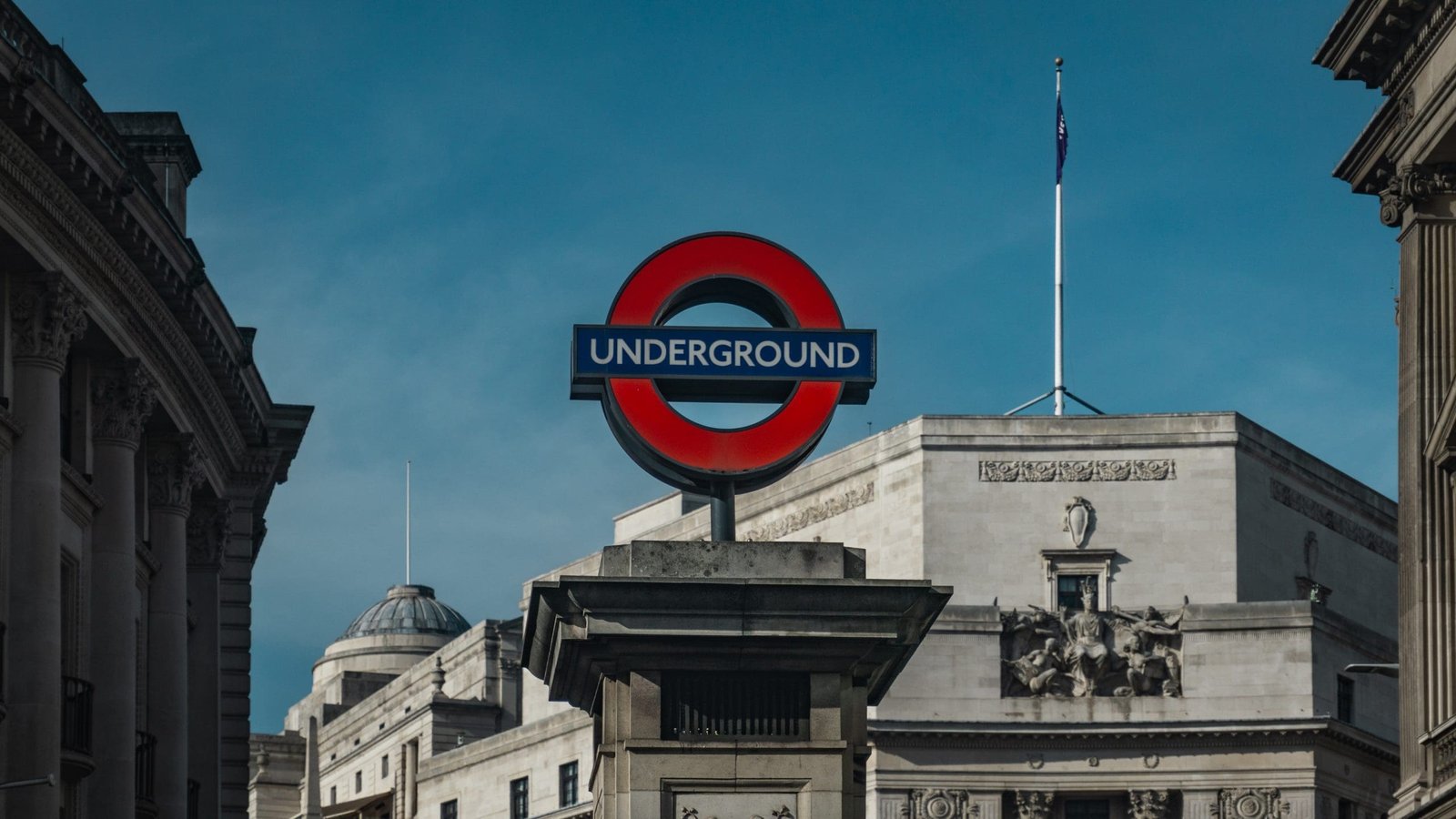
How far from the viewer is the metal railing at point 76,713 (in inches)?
2221

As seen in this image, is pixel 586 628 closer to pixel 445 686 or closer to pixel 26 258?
pixel 26 258

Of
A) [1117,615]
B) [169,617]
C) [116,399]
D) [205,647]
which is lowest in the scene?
[205,647]

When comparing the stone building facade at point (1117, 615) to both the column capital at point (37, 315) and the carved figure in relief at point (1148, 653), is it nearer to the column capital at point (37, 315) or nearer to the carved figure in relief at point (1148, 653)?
the carved figure in relief at point (1148, 653)

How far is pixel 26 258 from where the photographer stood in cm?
5378

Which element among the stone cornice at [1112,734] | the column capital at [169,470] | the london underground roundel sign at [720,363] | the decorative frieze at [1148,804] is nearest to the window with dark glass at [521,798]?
the stone cornice at [1112,734]

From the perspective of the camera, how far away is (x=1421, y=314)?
49.7 metres

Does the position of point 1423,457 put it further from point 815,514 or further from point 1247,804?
point 815,514

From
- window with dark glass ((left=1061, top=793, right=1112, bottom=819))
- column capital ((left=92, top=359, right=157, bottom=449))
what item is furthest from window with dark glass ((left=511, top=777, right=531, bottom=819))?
column capital ((left=92, top=359, right=157, bottom=449))

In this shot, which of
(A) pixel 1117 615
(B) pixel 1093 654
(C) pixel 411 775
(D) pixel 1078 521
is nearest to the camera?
(B) pixel 1093 654

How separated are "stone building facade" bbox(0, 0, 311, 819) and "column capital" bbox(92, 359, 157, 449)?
0.04 metres

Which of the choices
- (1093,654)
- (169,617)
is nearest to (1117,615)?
(1093,654)

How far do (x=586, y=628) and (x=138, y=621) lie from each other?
30.6m

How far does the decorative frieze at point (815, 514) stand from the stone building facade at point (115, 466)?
4302cm

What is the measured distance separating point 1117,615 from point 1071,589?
377 centimetres
